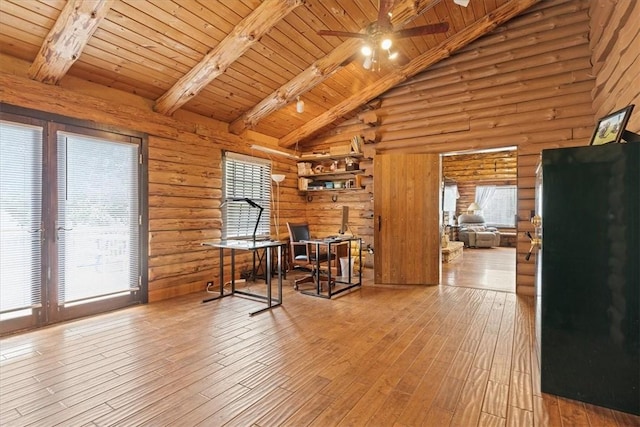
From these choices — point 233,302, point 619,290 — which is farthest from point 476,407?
point 233,302

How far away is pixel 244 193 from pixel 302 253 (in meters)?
1.49

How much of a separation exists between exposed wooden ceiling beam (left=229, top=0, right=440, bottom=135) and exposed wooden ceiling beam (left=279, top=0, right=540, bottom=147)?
1.11 m

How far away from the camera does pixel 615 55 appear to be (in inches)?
124

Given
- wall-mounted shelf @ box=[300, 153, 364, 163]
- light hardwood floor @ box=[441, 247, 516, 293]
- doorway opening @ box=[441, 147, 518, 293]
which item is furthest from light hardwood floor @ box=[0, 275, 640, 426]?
doorway opening @ box=[441, 147, 518, 293]

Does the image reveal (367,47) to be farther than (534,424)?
Yes

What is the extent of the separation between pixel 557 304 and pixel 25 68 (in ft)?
16.9

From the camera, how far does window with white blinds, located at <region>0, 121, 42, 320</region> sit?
3086 millimetres

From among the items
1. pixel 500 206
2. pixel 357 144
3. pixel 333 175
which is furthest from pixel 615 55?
pixel 500 206

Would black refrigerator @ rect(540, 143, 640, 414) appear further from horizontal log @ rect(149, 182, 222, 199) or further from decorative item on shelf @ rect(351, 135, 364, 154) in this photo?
horizontal log @ rect(149, 182, 222, 199)

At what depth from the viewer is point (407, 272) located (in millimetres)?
5227

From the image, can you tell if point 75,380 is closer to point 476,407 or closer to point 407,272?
point 476,407

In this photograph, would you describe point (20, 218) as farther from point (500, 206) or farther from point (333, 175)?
point (500, 206)

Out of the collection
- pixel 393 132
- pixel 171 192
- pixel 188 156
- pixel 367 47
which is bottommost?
pixel 171 192

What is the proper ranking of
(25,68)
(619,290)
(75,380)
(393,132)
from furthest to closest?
(393,132), (25,68), (75,380), (619,290)
